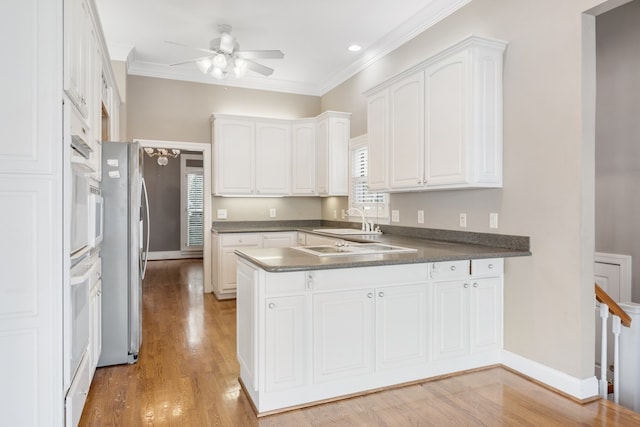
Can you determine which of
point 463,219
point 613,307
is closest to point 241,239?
point 463,219

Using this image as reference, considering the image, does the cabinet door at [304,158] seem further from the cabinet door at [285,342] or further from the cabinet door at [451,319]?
the cabinet door at [285,342]

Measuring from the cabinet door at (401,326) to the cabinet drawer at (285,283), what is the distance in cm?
53

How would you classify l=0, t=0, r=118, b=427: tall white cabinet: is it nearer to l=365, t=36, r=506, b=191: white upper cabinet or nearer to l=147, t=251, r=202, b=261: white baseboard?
l=365, t=36, r=506, b=191: white upper cabinet

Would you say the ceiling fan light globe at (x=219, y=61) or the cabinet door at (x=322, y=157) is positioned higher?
the ceiling fan light globe at (x=219, y=61)

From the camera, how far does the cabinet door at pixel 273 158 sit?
5.62 metres

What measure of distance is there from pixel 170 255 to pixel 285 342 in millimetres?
7797

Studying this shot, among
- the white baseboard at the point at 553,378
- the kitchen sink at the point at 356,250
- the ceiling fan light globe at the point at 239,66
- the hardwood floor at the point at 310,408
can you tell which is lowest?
the hardwood floor at the point at 310,408

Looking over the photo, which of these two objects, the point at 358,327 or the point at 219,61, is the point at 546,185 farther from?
the point at 219,61

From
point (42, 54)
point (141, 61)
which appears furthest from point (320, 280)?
point (141, 61)

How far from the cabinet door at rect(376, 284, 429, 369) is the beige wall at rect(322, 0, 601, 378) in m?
0.78

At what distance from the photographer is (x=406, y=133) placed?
3.58 m

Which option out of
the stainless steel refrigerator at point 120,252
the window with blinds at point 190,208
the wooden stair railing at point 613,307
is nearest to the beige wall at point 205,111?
the stainless steel refrigerator at point 120,252

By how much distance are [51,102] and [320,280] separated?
1.63m

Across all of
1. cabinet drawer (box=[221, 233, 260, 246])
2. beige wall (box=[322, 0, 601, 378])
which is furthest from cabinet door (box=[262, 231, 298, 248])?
beige wall (box=[322, 0, 601, 378])
